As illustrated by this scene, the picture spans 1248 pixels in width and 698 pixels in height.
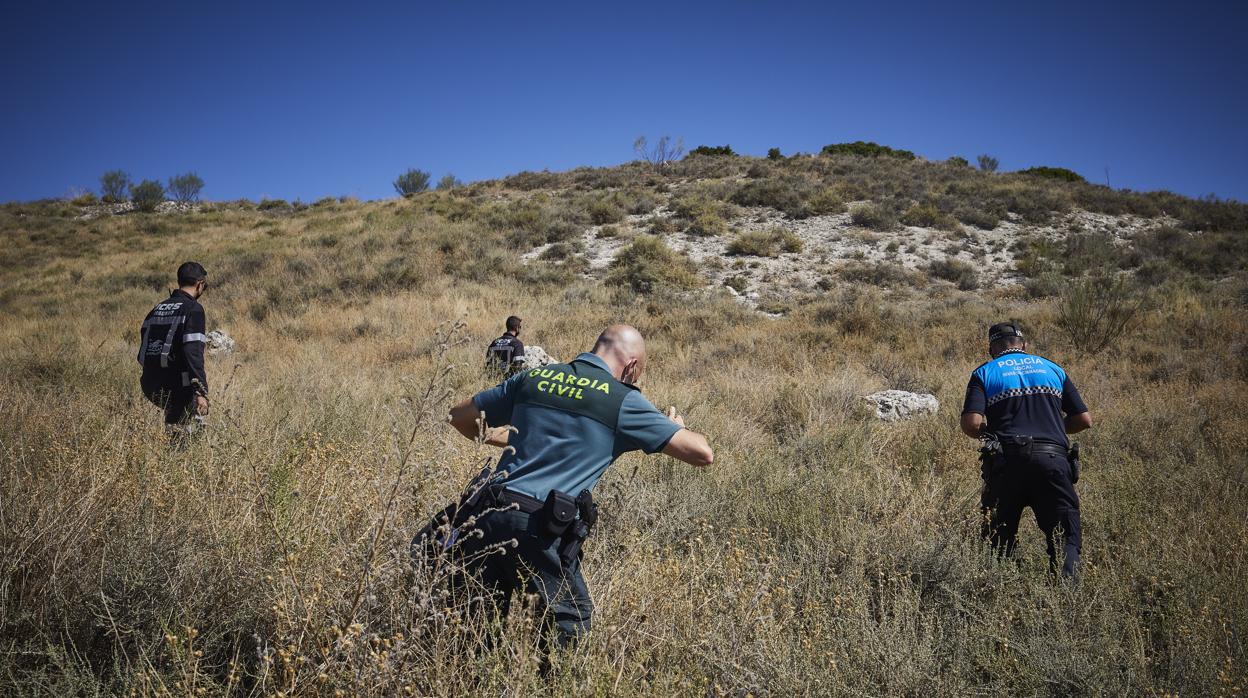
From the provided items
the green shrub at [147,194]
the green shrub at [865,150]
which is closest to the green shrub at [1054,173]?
the green shrub at [865,150]

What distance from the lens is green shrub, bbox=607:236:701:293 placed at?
16312 millimetres

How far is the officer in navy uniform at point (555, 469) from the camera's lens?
2383 mm

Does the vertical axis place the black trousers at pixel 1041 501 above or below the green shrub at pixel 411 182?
below

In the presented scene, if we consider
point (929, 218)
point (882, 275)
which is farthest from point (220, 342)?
point (929, 218)

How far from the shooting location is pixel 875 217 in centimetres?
2111

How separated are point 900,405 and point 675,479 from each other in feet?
14.0

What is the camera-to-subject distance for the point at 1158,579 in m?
3.68

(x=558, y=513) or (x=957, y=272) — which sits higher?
(x=957, y=272)

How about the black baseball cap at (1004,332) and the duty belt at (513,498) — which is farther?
the black baseball cap at (1004,332)

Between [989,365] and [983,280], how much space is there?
48.8ft

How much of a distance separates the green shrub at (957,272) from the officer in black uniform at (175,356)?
17544mm

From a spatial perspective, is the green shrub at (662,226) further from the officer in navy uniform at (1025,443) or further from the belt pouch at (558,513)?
the belt pouch at (558,513)

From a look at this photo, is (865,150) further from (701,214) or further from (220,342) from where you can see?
(220,342)

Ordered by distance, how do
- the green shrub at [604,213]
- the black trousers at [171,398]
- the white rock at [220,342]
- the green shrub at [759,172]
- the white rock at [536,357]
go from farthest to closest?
the green shrub at [759,172] < the green shrub at [604,213] < the white rock at [220,342] < the white rock at [536,357] < the black trousers at [171,398]
